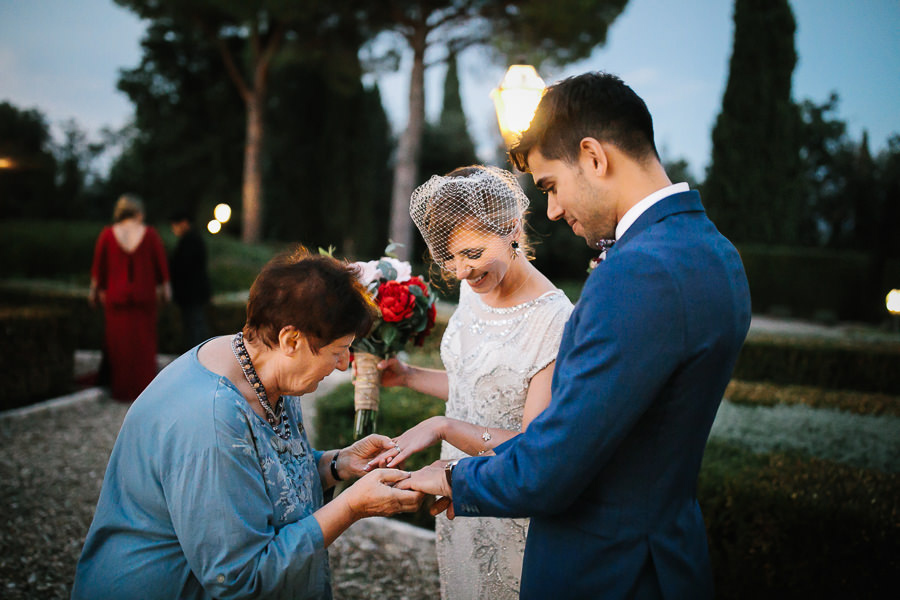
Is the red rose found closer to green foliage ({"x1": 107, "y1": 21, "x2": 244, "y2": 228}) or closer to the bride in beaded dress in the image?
the bride in beaded dress

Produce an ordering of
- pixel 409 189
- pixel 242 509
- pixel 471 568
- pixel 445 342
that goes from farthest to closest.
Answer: pixel 409 189 < pixel 445 342 < pixel 471 568 < pixel 242 509

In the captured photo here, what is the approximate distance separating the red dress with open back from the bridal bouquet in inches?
205

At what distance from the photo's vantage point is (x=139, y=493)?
167cm

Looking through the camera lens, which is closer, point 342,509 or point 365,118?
point 342,509

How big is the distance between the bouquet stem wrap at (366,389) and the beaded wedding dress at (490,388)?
334 millimetres

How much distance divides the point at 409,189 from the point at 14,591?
1492 cm

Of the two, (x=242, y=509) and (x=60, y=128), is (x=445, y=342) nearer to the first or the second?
(x=242, y=509)

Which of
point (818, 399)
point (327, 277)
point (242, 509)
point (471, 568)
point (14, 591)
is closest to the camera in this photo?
point (242, 509)

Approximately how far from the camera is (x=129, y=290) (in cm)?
702

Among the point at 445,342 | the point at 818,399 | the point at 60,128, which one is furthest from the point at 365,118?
the point at 445,342

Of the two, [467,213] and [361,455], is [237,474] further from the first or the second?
[467,213]

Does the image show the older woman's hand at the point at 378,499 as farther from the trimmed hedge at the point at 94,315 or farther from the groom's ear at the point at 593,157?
the trimmed hedge at the point at 94,315

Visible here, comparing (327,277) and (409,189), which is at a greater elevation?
(409,189)

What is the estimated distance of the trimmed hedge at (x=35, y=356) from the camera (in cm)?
658
